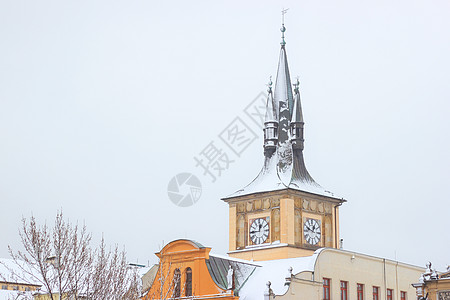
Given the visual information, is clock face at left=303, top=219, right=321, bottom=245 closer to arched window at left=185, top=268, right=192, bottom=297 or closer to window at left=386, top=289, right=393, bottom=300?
window at left=386, top=289, right=393, bottom=300

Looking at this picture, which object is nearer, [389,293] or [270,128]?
[389,293]

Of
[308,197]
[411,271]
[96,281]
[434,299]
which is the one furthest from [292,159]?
[96,281]

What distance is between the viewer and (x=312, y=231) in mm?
67125

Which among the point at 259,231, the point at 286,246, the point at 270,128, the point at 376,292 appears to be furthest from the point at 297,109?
the point at 376,292

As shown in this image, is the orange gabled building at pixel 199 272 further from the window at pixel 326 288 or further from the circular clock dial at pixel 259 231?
the circular clock dial at pixel 259 231

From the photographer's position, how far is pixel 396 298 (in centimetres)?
6231

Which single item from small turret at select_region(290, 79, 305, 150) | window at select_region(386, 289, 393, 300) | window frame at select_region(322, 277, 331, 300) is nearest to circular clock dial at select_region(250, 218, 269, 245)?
small turret at select_region(290, 79, 305, 150)

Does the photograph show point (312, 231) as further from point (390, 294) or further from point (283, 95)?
point (283, 95)

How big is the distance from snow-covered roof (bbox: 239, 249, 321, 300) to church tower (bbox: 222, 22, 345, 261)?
684cm

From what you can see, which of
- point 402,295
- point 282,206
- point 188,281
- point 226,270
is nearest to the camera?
point 188,281

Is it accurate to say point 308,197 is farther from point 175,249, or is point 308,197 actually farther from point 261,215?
point 175,249

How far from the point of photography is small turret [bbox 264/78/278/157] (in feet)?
230

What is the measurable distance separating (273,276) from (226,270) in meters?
3.19

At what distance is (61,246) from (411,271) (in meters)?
37.7
